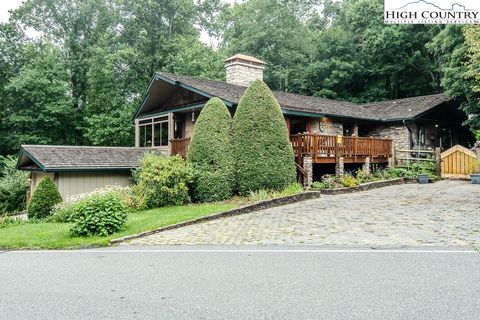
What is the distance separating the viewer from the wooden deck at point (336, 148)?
1673 centimetres

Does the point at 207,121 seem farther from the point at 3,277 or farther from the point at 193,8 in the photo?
the point at 193,8

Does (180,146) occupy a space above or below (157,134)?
below

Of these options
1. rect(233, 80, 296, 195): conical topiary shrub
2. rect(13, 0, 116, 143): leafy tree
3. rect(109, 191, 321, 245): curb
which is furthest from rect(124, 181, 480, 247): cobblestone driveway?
rect(13, 0, 116, 143): leafy tree

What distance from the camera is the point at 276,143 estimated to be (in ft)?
47.4

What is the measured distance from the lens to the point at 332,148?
58.0 feet

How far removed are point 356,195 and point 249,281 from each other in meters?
10.5

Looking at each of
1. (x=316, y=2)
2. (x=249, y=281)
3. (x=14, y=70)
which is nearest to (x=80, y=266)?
(x=249, y=281)

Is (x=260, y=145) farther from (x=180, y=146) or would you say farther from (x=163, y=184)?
(x=180, y=146)

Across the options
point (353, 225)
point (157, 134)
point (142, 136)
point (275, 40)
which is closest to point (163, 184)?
point (353, 225)

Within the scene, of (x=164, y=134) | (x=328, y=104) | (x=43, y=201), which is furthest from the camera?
(x=328, y=104)

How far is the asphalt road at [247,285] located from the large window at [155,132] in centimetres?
1432

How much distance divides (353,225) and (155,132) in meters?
15.2

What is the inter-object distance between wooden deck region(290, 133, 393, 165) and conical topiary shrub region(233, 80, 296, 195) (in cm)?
207

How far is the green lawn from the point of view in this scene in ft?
28.3
